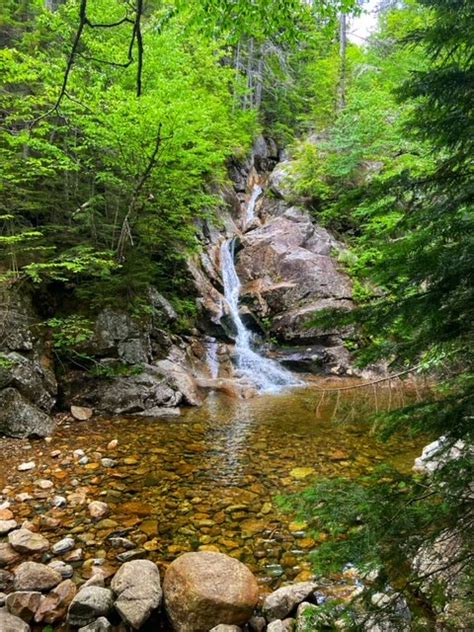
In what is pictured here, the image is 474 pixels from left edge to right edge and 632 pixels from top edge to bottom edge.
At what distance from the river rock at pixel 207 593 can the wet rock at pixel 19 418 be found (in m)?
4.02

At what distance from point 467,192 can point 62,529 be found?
470 cm

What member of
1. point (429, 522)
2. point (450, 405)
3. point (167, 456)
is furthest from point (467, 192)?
point (167, 456)

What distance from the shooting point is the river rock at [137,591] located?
2.88 m

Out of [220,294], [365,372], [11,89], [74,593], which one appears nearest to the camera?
[74,593]

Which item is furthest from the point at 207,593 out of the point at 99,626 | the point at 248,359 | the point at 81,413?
the point at 248,359

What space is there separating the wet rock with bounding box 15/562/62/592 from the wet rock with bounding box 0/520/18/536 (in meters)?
0.76

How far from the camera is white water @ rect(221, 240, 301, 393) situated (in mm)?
11258

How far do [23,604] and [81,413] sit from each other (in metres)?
4.53

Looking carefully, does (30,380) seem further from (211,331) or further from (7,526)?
(211,331)

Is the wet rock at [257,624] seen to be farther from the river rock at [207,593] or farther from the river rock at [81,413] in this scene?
the river rock at [81,413]

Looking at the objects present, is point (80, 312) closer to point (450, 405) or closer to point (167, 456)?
point (167, 456)

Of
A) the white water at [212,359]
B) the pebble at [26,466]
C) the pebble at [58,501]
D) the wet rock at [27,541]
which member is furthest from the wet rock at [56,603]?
the white water at [212,359]

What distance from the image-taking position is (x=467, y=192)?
80.4 inches

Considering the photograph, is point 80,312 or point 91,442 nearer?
point 91,442
